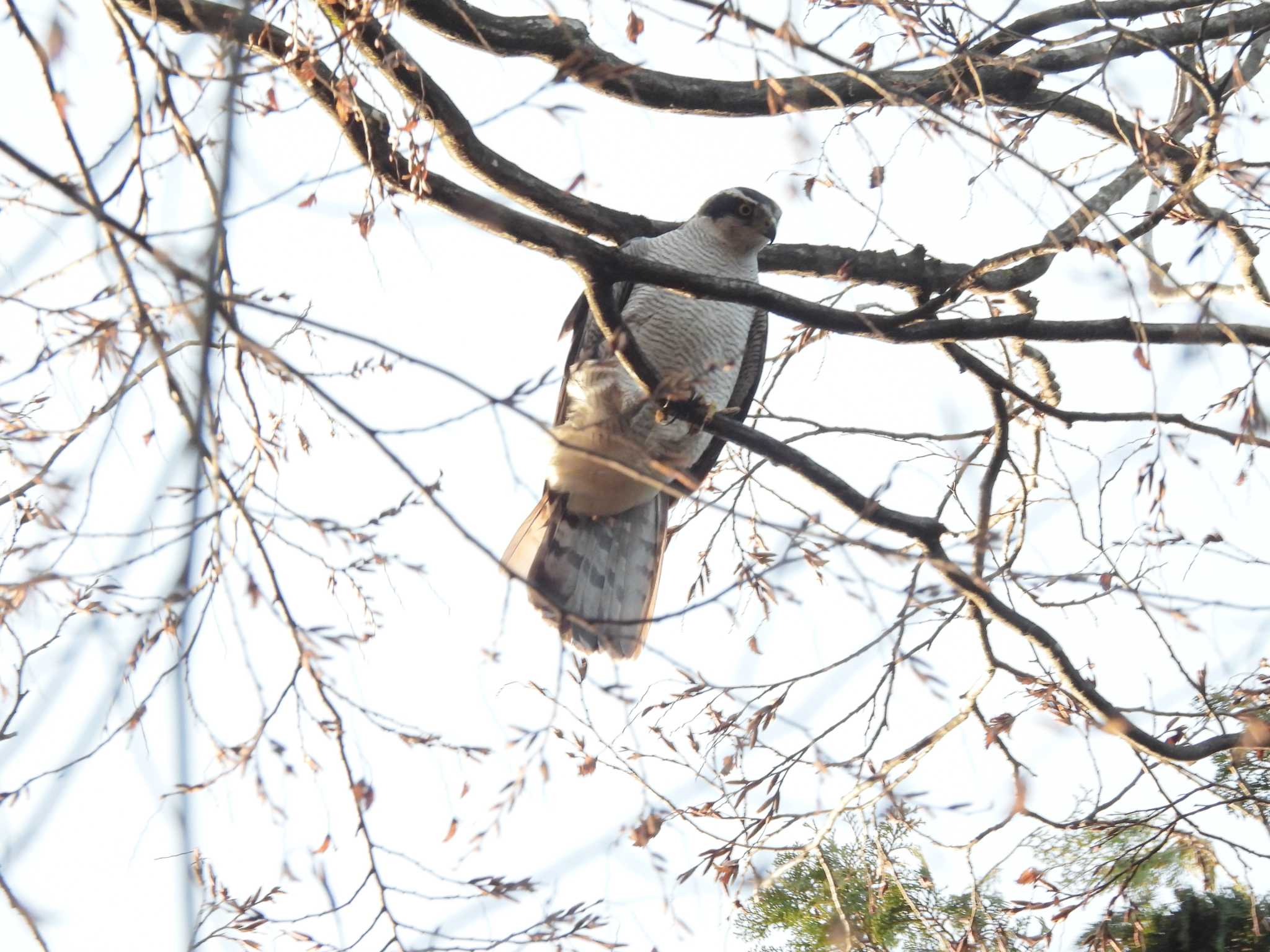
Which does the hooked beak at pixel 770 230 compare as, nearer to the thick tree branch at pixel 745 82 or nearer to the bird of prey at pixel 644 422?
the bird of prey at pixel 644 422

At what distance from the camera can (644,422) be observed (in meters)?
5.02

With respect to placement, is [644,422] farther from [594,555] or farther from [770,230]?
[770,230]

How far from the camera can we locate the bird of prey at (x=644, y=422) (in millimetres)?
5168

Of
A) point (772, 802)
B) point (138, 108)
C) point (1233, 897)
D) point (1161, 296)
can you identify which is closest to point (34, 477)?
point (138, 108)

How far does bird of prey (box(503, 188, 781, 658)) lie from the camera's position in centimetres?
517

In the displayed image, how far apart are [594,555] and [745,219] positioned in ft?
5.35

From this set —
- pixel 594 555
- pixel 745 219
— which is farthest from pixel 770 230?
pixel 594 555

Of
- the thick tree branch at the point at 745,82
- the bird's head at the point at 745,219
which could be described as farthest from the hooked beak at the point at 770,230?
the thick tree branch at the point at 745,82

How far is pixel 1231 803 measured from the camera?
3.23 meters

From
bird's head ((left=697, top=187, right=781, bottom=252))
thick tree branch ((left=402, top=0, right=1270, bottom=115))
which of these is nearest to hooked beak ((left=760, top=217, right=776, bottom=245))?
bird's head ((left=697, top=187, right=781, bottom=252))

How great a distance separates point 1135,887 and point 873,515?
1497 mm

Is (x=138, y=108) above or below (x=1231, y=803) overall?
above

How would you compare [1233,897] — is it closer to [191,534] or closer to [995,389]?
[995,389]

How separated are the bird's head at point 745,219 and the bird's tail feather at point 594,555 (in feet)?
Result: 3.94
